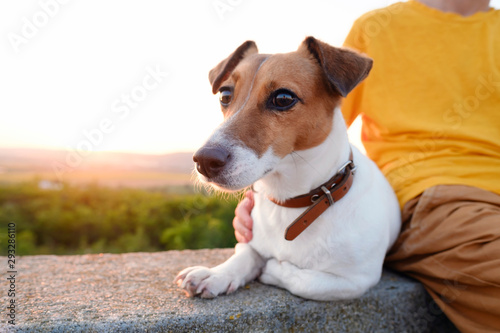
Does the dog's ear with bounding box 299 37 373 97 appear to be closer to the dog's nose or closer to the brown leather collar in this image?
the brown leather collar

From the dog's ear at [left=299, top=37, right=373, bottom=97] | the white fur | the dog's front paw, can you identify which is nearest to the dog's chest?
the white fur

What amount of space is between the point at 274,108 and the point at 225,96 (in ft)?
1.19

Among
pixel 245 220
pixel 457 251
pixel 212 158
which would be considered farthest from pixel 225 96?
pixel 457 251

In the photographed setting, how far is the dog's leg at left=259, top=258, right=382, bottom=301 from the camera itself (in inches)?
75.2

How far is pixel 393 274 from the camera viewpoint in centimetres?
240

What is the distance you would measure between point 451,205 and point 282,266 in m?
1.00

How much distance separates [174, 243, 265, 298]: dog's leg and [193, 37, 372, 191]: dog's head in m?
0.52

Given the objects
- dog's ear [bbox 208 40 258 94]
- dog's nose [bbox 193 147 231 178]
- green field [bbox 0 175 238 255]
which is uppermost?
dog's ear [bbox 208 40 258 94]

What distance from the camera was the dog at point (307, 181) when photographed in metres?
1.88

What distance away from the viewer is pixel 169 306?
182 centimetres

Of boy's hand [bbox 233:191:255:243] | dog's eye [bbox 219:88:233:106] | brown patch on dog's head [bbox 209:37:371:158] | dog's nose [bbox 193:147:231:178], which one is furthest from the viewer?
boy's hand [bbox 233:191:255:243]

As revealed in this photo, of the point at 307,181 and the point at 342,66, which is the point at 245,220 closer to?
the point at 307,181

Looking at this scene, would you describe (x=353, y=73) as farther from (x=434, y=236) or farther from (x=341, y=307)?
(x=341, y=307)

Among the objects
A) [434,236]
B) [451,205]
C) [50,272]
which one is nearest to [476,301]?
[434,236]
